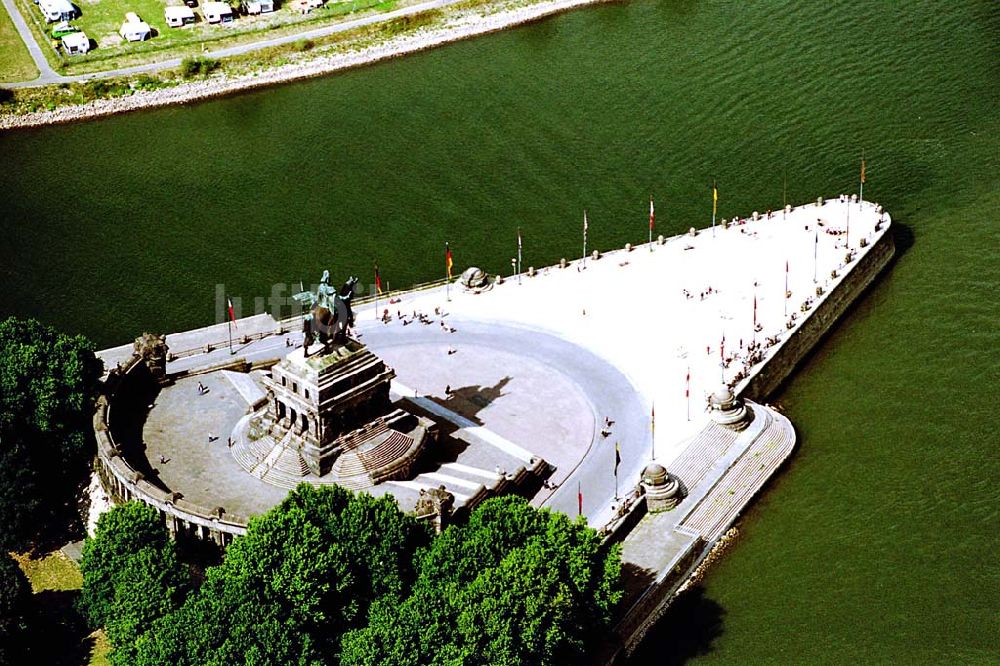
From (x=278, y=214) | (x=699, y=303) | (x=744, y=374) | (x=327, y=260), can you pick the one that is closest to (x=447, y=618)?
(x=744, y=374)

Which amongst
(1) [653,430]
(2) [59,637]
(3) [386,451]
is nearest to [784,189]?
(1) [653,430]

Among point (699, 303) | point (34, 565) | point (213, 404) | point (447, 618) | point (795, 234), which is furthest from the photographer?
point (795, 234)

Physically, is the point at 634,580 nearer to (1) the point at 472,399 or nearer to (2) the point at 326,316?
(1) the point at 472,399

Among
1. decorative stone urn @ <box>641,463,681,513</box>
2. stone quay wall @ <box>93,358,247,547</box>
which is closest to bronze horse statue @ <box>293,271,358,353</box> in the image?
stone quay wall @ <box>93,358,247,547</box>

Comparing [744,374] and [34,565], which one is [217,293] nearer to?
[34,565]

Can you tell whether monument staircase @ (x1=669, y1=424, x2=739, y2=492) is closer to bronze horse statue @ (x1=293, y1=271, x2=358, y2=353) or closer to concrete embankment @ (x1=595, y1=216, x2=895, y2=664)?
concrete embankment @ (x1=595, y1=216, x2=895, y2=664)

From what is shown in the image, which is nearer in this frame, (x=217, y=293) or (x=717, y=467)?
(x=717, y=467)

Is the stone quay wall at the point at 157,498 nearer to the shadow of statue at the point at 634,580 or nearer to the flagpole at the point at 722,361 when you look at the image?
the shadow of statue at the point at 634,580

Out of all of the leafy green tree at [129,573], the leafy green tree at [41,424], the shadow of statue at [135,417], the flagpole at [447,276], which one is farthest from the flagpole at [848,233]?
the leafy green tree at [129,573]
